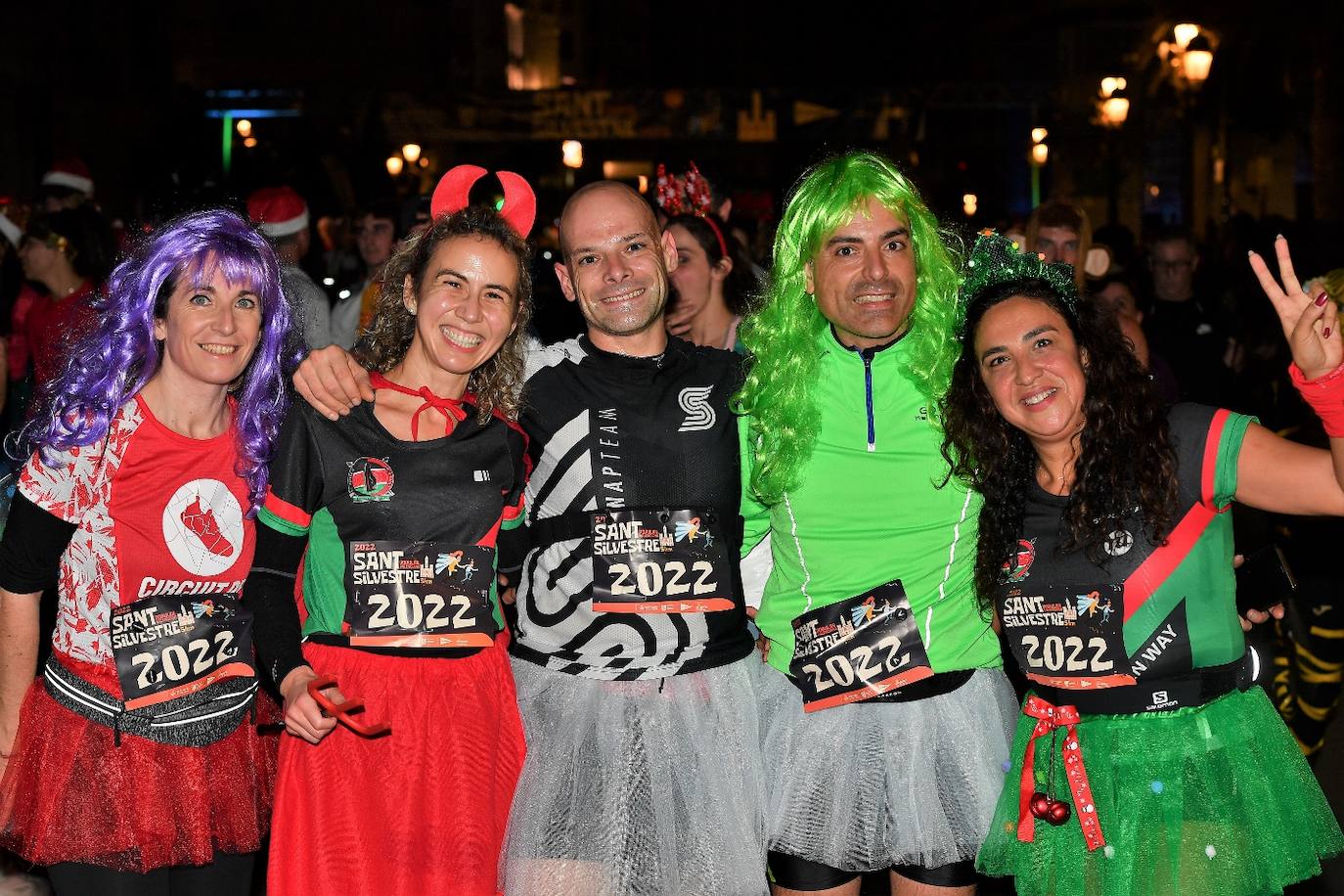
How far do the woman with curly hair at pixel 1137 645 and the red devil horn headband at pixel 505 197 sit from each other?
125cm

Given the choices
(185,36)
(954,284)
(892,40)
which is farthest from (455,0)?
(954,284)

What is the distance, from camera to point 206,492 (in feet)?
10.7

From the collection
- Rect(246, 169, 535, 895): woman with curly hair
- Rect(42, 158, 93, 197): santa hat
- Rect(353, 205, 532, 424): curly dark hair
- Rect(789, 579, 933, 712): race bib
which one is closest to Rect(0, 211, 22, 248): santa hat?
Rect(42, 158, 93, 197): santa hat

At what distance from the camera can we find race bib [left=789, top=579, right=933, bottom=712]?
11.2 feet

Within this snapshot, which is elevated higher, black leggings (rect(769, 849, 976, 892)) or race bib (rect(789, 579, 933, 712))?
race bib (rect(789, 579, 933, 712))

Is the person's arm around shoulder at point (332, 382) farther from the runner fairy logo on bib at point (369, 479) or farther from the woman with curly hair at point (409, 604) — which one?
the runner fairy logo on bib at point (369, 479)

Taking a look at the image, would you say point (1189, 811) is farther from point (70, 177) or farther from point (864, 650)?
point (70, 177)

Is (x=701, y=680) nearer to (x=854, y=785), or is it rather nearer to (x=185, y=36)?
(x=854, y=785)

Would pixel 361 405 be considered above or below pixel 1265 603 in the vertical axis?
above

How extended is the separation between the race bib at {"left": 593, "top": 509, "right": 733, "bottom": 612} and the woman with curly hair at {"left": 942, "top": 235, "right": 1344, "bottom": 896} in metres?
0.72

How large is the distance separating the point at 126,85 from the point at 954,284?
26840 millimetres

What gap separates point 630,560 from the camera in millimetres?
3410

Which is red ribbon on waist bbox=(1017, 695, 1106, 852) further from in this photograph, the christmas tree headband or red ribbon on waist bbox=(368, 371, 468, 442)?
red ribbon on waist bbox=(368, 371, 468, 442)

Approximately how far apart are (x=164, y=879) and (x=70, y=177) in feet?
26.1
